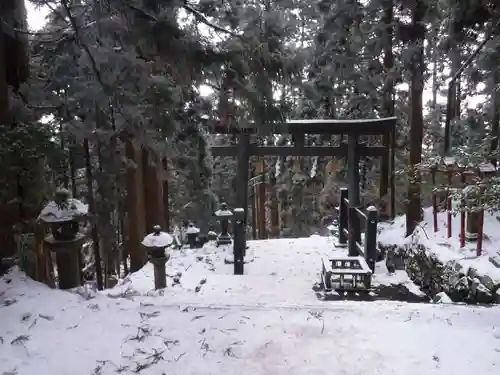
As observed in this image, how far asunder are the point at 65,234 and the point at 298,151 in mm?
6919

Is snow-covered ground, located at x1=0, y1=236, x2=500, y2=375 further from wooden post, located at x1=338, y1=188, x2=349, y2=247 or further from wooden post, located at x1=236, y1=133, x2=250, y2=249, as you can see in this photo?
wooden post, located at x1=338, y1=188, x2=349, y2=247

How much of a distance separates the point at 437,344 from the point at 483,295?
2.90 meters

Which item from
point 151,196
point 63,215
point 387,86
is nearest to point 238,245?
point 151,196

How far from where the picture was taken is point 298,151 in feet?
32.4

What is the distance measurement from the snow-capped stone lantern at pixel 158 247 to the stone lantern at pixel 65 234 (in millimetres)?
1411

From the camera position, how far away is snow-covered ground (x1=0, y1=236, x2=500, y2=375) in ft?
8.75

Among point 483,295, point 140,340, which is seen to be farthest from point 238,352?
point 483,295

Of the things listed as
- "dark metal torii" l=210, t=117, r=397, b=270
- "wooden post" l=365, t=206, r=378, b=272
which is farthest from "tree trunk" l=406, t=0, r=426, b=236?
"wooden post" l=365, t=206, r=378, b=272

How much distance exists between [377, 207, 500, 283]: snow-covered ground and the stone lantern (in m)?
5.33

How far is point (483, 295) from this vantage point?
525 cm

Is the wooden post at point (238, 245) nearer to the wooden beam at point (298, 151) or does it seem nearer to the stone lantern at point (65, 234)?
the wooden beam at point (298, 151)

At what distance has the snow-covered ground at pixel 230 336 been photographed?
2668 mm

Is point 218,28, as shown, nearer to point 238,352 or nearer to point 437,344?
point 238,352

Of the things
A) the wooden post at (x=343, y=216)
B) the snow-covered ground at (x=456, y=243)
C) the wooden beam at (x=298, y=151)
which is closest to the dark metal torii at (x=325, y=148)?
the wooden beam at (x=298, y=151)
